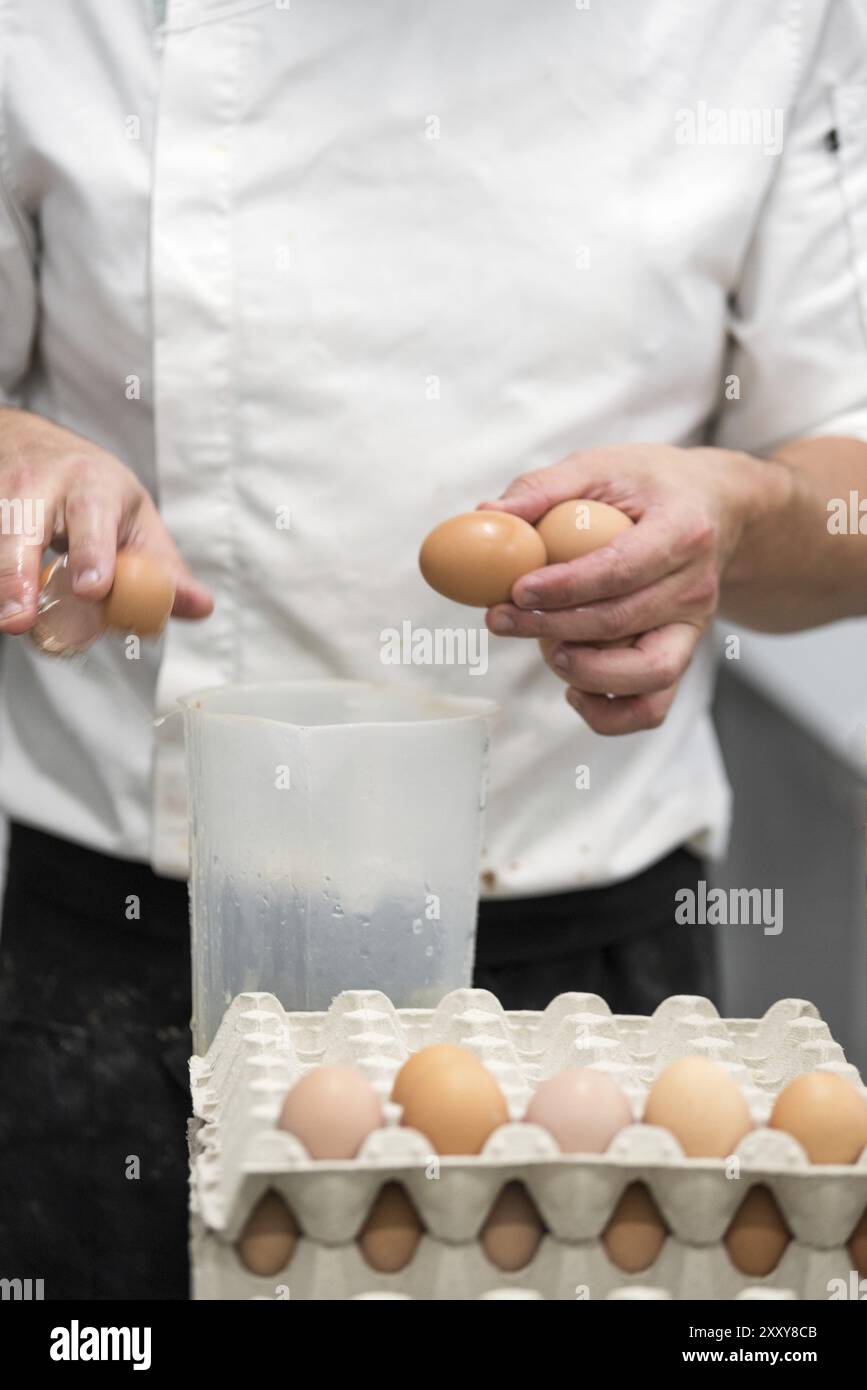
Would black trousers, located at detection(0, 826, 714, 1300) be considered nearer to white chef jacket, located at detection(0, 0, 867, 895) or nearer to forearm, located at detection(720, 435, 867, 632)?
white chef jacket, located at detection(0, 0, 867, 895)

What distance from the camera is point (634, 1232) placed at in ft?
2.05

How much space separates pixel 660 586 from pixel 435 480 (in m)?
0.21

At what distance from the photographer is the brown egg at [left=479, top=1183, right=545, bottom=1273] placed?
0.62 meters

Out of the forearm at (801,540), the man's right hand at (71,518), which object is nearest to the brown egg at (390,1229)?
the man's right hand at (71,518)

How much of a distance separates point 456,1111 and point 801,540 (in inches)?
26.2

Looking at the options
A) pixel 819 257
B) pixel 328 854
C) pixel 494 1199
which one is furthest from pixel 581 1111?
pixel 819 257

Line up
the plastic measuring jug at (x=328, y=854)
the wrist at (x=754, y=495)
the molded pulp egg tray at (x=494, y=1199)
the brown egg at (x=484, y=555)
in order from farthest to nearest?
the wrist at (x=754, y=495)
the brown egg at (x=484, y=555)
the plastic measuring jug at (x=328, y=854)
the molded pulp egg tray at (x=494, y=1199)

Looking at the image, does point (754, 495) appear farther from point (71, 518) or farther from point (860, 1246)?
point (860, 1246)

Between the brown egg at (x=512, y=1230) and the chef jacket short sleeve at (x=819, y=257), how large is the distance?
0.76 meters

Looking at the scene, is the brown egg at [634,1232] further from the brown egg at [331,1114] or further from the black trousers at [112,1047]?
the black trousers at [112,1047]

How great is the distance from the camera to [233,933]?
849 millimetres

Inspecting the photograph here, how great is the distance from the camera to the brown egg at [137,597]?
34.5 inches
